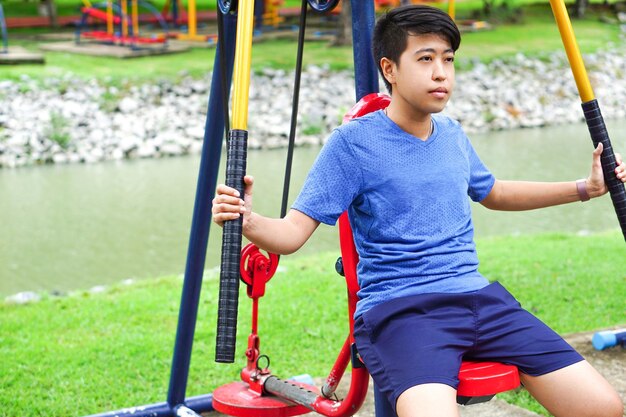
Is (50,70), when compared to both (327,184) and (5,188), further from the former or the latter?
(327,184)

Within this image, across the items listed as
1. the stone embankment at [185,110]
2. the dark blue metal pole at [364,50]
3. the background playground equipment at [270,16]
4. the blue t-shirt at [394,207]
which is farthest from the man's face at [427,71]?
the background playground equipment at [270,16]

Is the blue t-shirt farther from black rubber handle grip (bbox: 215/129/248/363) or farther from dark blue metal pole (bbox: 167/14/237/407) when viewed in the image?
dark blue metal pole (bbox: 167/14/237/407)

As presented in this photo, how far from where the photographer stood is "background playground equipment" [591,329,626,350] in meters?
3.38

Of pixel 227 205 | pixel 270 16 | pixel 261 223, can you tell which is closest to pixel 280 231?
pixel 261 223

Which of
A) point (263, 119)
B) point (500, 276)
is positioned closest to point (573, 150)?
point (263, 119)

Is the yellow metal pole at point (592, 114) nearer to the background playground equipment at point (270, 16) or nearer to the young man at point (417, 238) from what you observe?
the young man at point (417, 238)

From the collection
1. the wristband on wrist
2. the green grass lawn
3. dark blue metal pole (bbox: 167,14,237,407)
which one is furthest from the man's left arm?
the green grass lawn

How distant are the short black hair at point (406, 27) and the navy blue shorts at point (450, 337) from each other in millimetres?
543

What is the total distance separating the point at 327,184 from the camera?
211 cm

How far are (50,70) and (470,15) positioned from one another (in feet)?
39.5

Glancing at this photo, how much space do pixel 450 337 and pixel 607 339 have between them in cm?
156

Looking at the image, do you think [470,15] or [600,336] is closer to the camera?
[600,336]

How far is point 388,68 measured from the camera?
2203mm

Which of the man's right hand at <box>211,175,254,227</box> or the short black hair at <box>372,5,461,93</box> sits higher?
the short black hair at <box>372,5,461,93</box>
